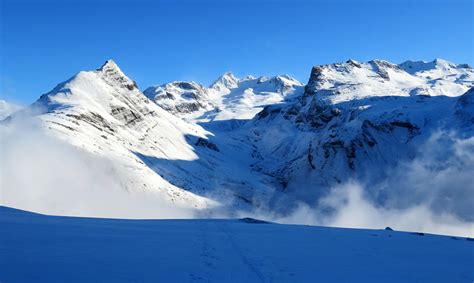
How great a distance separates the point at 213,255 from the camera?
18.3 meters

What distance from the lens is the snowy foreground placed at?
14.8m

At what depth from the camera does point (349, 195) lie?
100938 millimetres

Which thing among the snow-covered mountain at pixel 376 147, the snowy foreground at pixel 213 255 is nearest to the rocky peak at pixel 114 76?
the snow-covered mountain at pixel 376 147

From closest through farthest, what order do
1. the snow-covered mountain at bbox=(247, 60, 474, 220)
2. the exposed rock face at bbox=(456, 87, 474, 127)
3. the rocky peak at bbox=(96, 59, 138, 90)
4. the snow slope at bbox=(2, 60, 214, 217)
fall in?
the snow slope at bbox=(2, 60, 214, 217)
the snow-covered mountain at bbox=(247, 60, 474, 220)
the exposed rock face at bbox=(456, 87, 474, 127)
the rocky peak at bbox=(96, 59, 138, 90)

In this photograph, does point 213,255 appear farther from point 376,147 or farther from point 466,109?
point 466,109

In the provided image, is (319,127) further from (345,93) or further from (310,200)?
(310,200)

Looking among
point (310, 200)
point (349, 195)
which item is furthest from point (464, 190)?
point (310, 200)

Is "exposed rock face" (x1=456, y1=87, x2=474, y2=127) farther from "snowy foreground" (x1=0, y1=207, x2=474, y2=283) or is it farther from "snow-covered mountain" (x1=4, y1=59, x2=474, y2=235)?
"snowy foreground" (x1=0, y1=207, x2=474, y2=283)

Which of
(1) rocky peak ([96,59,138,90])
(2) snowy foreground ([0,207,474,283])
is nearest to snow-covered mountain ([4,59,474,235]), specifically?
(1) rocky peak ([96,59,138,90])

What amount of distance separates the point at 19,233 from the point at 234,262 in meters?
9.78

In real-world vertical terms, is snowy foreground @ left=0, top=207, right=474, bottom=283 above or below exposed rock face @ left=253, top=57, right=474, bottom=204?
below


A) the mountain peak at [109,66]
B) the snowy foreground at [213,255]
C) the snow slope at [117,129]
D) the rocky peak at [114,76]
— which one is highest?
the mountain peak at [109,66]

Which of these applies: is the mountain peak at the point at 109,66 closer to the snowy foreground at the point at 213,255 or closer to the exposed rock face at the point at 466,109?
the exposed rock face at the point at 466,109

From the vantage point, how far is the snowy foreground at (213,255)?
14812 mm
